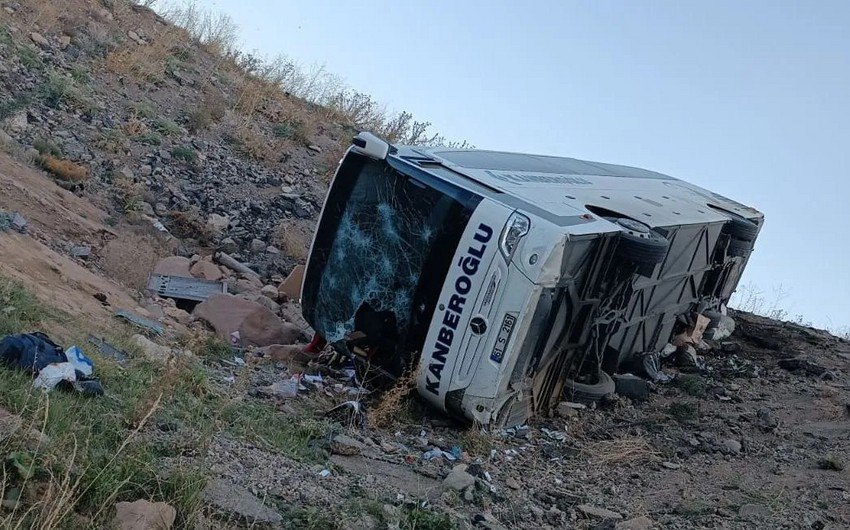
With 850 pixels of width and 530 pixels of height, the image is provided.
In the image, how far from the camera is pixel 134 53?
1432cm

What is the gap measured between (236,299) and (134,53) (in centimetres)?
817

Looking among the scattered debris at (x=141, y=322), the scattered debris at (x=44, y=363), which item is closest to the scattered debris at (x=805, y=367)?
the scattered debris at (x=141, y=322)

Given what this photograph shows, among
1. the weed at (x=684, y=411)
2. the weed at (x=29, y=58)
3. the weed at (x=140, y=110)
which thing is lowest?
the weed at (x=684, y=411)

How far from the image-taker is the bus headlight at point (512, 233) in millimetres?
5672

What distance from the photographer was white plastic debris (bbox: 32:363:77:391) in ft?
13.9

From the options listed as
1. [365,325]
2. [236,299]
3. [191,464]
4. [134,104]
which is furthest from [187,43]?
[191,464]

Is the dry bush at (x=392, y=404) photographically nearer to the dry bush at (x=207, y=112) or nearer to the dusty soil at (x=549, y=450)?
the dusty soil at (x=549, y=450)

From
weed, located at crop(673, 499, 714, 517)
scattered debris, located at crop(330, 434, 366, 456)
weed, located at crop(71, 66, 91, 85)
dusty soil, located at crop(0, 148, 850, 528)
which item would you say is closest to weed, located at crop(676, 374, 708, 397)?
dusty soil, located at crop(0, 148, 850, 528)

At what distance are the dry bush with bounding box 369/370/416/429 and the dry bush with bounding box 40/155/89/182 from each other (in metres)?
5.86

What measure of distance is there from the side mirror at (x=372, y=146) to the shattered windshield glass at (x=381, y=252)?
84mm

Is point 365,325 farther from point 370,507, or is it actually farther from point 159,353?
point 370,507

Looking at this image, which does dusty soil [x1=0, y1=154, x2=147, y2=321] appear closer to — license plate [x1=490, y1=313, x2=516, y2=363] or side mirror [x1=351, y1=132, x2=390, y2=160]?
side mirror [x1=351, y1=132, x2=390, y2=160]

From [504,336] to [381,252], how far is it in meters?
1.16

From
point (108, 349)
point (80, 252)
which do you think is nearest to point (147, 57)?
point (80, 252)
